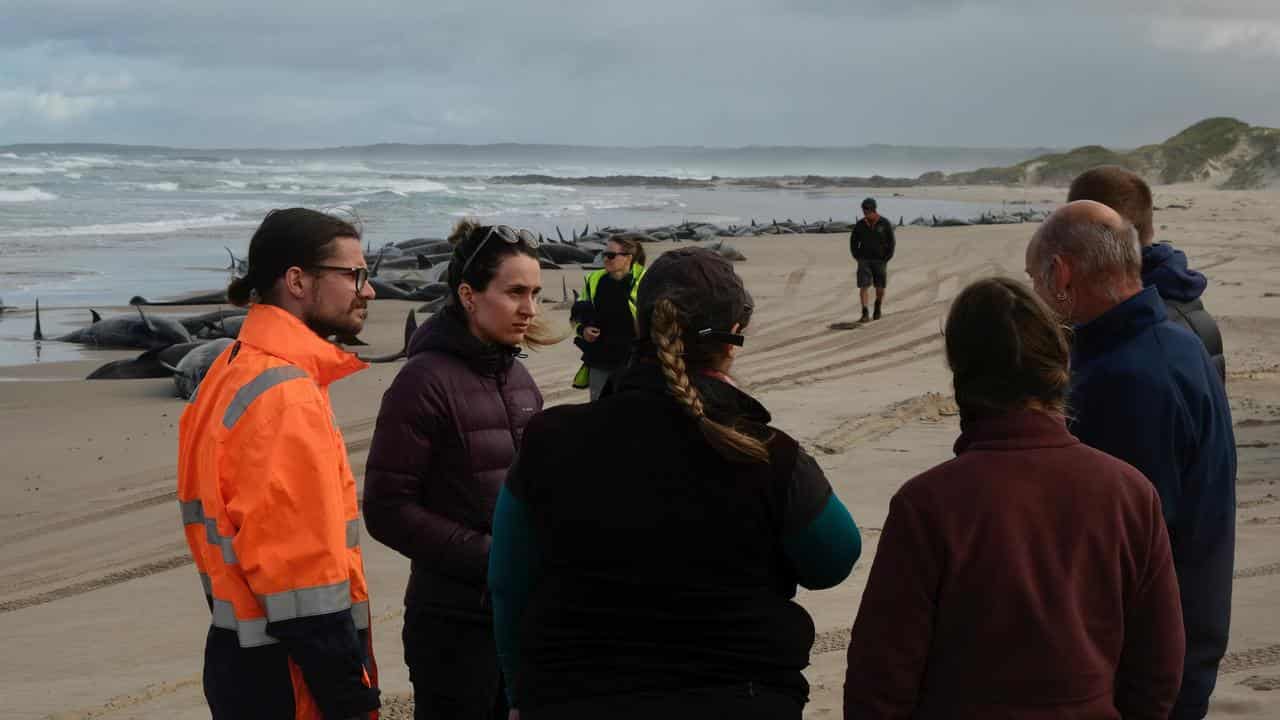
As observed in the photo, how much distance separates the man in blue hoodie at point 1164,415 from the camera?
275cm

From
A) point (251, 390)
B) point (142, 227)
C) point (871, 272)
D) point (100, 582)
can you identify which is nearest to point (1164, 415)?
point (251, 390)

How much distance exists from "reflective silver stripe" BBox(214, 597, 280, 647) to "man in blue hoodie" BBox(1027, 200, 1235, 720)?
6.09 feet

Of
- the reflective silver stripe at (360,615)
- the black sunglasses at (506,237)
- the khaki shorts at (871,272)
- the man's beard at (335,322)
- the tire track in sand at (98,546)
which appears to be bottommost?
the tire track in sand at (98,546)

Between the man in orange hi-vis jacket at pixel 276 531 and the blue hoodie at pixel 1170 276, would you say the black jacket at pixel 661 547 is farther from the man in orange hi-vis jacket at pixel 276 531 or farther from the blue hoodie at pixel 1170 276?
the blue hoodie at pixel 1170 276

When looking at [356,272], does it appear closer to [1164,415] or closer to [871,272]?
[1164,415]

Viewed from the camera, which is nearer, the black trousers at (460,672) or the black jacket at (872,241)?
the black trousers at (460,672)

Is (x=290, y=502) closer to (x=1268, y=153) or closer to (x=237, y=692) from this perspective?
(x=237, y=692)

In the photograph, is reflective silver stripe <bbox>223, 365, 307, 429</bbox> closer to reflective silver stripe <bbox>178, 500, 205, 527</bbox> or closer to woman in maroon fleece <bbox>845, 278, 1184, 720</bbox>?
reflective silver stripe <bbox>178, 500, 205, 527</bbox>

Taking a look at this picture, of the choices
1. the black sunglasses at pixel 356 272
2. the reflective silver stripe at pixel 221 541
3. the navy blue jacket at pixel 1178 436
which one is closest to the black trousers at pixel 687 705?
the reflective silver stripe at pixel 221 541

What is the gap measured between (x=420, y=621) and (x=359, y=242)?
3.35 feet

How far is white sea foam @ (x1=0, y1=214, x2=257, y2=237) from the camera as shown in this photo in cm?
2952

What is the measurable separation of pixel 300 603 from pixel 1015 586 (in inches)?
55.2

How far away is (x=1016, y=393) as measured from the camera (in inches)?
90.4

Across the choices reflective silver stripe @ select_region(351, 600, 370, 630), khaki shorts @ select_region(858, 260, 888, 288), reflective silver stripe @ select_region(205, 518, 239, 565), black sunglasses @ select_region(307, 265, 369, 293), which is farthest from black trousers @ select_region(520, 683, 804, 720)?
khaki shorts @ select_region(858, 260, 888, 288)
